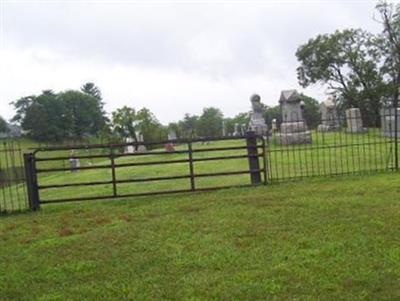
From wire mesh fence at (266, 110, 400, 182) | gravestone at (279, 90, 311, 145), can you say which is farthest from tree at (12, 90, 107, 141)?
wire mesh fence at (266, 110, 400, 182)

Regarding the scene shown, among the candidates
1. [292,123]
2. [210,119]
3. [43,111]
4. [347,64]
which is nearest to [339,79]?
[347,64]

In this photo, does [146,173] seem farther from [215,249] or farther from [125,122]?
[125,122]

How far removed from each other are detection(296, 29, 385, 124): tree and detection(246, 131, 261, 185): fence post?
4086 centimetres

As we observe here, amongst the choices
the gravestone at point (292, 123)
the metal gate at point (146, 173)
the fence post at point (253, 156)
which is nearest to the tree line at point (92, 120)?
the gravestone at point (292, 123)

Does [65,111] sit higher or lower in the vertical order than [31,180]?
higher

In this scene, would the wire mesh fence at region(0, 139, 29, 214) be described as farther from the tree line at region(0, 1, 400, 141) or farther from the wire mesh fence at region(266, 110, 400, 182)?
the tree line at region(0, 1, 400, 141)

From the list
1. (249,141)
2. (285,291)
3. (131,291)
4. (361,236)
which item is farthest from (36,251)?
(249,141)

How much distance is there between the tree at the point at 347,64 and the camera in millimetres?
52188

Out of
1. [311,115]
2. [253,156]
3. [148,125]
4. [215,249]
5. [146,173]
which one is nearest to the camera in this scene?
[215,249]

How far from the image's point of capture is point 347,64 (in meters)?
54.2

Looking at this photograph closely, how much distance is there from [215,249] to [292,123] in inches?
791

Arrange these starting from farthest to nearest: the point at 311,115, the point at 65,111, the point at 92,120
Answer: the point at 92,120, the point at 65,111, the point at 311,115

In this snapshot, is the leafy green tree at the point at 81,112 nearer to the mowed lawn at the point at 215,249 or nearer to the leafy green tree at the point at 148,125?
the leafy green tree at the point at 148,125

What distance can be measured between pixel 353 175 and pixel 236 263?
795 cm
